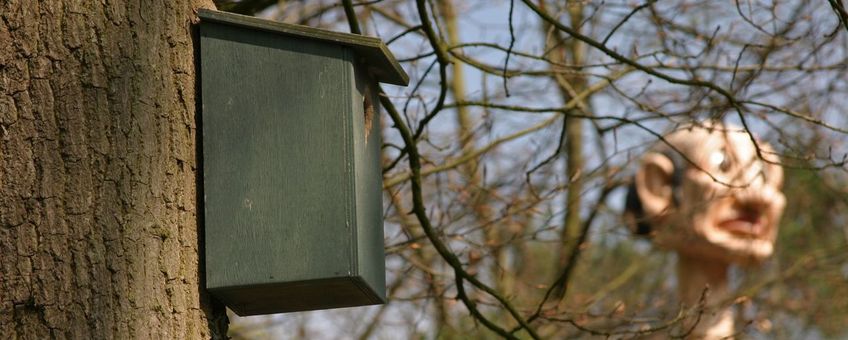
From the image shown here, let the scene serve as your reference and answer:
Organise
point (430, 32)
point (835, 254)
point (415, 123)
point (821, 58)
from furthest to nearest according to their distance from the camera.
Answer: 1. point (835, 254)
2. point (821, 58)
3. point (415, 123)
4. point (430, 32)

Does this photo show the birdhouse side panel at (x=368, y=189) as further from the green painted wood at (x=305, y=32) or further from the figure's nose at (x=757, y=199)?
the figure's nose at (x=757, y=199)

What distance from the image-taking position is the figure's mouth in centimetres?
656

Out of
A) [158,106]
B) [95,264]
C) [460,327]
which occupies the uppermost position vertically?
[460,327]

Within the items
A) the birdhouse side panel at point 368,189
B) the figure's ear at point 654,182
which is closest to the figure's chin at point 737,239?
the figure's ear at point 654,182

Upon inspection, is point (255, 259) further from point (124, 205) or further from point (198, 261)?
point (124, 205)

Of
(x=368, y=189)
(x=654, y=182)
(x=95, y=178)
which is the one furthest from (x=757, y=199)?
(x=95, y=178)

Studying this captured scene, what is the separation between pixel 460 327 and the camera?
6648 millimetres

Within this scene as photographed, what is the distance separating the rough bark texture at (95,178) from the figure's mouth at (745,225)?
466 cm

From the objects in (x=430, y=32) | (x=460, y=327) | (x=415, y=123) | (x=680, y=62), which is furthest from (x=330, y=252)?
(x=460, y=327)

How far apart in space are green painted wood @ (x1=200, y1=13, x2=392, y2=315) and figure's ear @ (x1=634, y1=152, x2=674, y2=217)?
4.25 meters

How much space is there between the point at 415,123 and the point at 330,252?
4.91 ft

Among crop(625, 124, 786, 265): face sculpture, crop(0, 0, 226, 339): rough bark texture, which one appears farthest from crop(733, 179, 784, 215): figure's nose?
crop(0, 0, 226, 339): rough bark texture

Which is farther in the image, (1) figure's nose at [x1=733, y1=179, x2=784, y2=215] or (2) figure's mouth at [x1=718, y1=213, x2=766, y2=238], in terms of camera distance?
(2) figure's mouth at [x1=718, y1=213, x2=766, y2=238]

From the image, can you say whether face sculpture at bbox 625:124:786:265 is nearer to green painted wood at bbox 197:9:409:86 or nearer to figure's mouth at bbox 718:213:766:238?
figure's mouth at bbox 718:213:766:238
